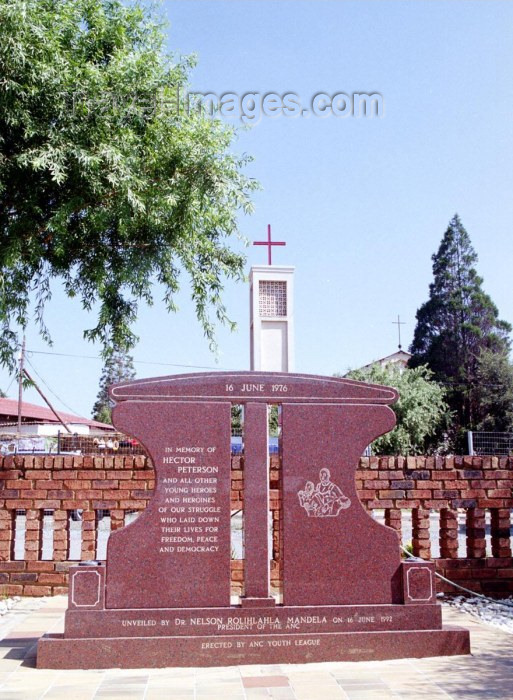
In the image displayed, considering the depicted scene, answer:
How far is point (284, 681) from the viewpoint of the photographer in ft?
15.5

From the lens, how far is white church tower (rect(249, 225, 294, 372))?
1368cm

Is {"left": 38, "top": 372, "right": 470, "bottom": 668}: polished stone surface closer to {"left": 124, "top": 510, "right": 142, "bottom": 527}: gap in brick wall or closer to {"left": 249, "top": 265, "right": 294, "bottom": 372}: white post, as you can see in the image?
{"left": 124, "top": 510, "right": 142, "bottom": 527}: gap in brick wall

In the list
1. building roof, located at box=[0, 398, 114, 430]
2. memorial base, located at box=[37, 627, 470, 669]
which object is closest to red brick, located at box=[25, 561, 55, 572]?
memorial base, located at box=[37, 627, 470, 669]

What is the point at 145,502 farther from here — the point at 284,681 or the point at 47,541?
the point at 47,541

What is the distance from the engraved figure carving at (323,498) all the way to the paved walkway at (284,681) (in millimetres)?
Result: 1037

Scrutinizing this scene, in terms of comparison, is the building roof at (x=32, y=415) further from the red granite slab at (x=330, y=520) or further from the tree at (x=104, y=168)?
the red granite slab at (x=330, y=520)

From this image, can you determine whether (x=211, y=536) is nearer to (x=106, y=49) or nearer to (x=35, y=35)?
(x=35, y=35)

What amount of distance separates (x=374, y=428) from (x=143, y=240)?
5.21 meters

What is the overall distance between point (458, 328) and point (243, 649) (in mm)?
41131

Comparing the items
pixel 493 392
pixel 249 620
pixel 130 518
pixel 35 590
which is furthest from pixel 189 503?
pixel 493 392

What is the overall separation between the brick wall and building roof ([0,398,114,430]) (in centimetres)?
2985

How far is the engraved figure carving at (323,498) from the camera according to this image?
5473mm

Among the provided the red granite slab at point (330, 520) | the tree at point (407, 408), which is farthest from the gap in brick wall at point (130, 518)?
the tree at point (407, 408)

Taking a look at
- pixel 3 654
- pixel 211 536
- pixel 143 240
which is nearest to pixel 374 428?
pixel 211 536
